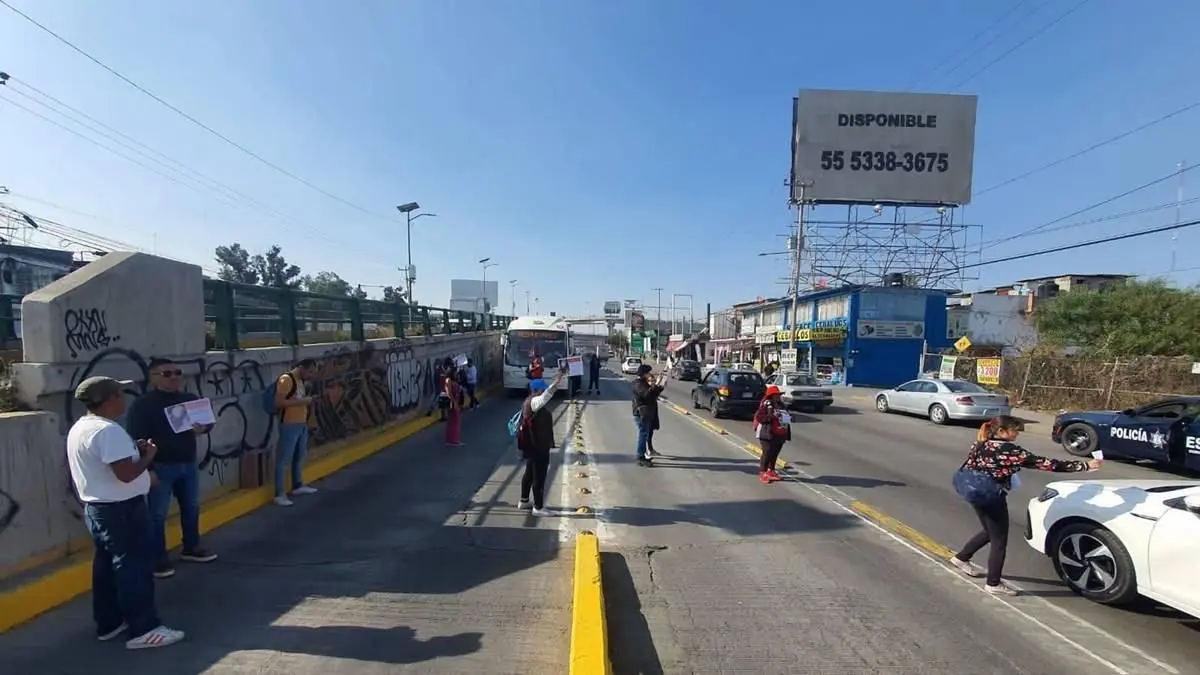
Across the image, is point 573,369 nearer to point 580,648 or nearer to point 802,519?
point 802,519

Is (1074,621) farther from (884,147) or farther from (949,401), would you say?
(884,147)

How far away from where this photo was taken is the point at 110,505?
3.71 meters

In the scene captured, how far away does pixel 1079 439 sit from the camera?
42.2 feet

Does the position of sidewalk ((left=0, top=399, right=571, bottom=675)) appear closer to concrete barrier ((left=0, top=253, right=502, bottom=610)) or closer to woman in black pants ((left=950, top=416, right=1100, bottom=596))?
concrete barrier ((left=0, top=253, right=502, bottom=610))

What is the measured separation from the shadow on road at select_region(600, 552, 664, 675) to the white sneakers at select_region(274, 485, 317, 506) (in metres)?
3.99

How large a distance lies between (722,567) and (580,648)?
7.70 ft

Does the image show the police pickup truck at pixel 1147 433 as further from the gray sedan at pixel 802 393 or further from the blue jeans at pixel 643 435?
the gray sedan at pixel 802 393

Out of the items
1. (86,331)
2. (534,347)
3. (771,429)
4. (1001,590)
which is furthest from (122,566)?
(534,347)

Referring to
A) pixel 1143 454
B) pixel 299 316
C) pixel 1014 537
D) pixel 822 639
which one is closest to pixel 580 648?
pixel 822 639

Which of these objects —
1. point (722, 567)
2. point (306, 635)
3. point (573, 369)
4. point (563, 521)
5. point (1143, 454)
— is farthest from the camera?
point (573, 369)

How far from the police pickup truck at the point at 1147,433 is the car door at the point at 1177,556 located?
8164mm

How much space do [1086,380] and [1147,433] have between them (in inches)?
430

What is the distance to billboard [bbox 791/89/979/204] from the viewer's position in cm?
3809

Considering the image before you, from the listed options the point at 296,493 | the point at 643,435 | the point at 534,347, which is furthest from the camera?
the point at 534,347
